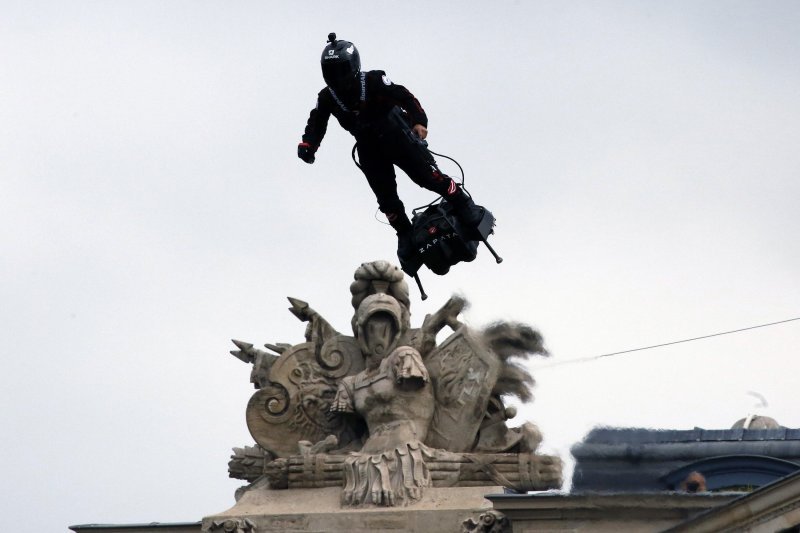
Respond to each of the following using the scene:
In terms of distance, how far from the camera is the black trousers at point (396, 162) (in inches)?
1468

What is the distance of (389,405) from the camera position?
43656 millimetres

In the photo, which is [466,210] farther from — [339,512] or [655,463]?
[339,512]

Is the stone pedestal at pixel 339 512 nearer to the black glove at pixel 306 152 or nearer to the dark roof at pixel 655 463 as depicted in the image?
the dark roof at pixel 655 463

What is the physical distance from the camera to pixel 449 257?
3803 cm

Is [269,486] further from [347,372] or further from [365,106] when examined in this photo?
[365,106]

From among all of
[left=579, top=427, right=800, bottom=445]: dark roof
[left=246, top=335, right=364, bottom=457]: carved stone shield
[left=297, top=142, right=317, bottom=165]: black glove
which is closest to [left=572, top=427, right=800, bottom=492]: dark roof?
[left=579, top=427, right=800, bottom=445]: dark roof

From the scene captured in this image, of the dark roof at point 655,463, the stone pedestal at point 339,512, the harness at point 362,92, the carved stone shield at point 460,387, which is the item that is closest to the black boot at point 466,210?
the harness at point 362,92

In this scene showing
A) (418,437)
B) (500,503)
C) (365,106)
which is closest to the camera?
(365,106)

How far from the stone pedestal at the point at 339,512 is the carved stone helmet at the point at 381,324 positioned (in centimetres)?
230

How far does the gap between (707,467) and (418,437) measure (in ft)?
14.1

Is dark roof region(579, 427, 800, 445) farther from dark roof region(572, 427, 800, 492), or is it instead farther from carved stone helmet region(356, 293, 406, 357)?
carved stone helmet region(356, 293, 406, 357)

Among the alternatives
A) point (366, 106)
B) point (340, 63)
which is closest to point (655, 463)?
point (366, 106)

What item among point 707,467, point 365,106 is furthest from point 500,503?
point 365,106

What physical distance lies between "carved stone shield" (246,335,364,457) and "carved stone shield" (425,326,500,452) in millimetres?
1411
